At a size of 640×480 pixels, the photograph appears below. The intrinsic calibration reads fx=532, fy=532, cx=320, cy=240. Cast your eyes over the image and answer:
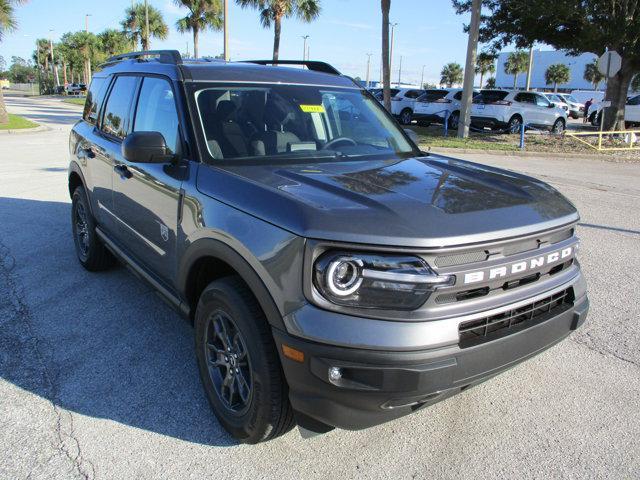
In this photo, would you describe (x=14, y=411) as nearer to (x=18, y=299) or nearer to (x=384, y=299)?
(x=18, y=299)

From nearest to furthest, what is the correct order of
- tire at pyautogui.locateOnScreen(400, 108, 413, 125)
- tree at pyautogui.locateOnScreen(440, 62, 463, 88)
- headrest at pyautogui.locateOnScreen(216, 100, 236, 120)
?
headrest at pyautogui.locateOnScreen(216, 100, 236, 120) < tire at pyautogui.locateOnScreen(400, 108, 413, 125) < tree at pyautogui.locateOnScreen(440, 62, 463, 88)

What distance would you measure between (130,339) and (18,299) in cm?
138

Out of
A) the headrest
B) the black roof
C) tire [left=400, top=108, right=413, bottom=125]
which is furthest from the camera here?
tire [left=400, top=108, right=413, bottom=125]

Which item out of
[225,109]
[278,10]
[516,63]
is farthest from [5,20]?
[516,63]

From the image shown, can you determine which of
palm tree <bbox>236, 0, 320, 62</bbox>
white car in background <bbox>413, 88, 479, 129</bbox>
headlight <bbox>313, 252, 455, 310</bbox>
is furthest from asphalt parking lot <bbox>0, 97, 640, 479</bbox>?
palm tree <bbox>236, 0, 320, 62</bbox>

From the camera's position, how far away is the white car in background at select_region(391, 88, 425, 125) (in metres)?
25.6

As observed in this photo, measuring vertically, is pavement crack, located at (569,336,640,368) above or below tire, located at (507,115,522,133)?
below

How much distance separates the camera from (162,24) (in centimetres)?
5491

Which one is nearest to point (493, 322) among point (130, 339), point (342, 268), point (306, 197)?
point (342, 268)

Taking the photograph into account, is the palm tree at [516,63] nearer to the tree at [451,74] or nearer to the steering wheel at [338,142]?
the tree at [451,74]

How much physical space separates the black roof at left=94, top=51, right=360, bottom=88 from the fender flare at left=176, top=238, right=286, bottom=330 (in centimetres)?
118

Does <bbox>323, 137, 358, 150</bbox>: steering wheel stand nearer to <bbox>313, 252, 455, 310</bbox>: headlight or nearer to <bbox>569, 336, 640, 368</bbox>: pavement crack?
<bbox>313, 252, 455, 310</bbox>: headlight

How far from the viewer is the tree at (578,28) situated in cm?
1645

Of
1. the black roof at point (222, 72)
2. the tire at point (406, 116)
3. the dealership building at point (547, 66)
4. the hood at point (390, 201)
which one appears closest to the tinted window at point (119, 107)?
the black roof at point (222, 72)
